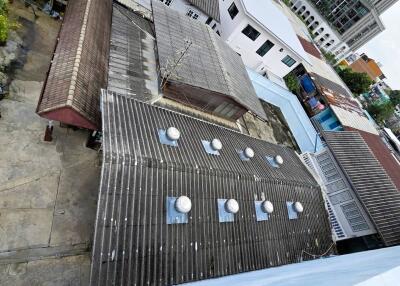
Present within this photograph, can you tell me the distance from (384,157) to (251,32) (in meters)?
22.7

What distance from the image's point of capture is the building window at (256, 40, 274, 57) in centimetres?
3603

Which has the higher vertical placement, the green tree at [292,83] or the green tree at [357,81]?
the green tree at [357,81]

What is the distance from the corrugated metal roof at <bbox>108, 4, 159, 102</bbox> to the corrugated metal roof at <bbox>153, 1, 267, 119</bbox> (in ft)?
5.63

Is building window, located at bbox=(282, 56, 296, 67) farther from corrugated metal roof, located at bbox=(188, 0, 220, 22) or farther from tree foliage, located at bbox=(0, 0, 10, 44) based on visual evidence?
tree foliage, located at bbox=(0, 0, 10, 44)

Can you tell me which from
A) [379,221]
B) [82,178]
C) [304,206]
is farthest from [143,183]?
[379,221]

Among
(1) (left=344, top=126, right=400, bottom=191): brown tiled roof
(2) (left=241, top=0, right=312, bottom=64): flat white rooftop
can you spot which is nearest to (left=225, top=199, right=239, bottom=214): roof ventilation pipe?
(1) (left=344, top=126, right=400, bottom=191): brown tiled roof

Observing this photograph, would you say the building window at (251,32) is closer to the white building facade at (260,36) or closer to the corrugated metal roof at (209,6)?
the white building facade at (260,36)

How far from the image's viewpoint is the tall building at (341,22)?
295 feet

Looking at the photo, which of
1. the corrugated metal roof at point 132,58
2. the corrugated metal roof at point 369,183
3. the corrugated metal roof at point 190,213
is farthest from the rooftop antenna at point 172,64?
the corrugated metal roof at point 369,183

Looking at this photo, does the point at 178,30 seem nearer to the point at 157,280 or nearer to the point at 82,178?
the point at 82,178

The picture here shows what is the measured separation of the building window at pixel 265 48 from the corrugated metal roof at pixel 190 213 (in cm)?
2049

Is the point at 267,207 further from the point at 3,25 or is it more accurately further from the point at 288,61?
the point at 288,61

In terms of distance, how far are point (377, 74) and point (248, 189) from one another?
104110mm

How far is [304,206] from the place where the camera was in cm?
2047
